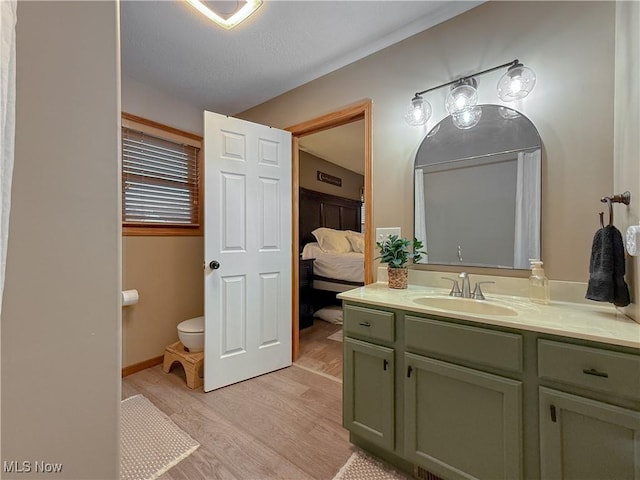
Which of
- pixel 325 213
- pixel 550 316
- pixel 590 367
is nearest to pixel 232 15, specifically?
pixel 550 316

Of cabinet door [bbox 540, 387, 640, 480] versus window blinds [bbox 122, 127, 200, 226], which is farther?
window blinds [bbox 122, 127, 200, 226]

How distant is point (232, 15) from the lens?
1589 millimetres

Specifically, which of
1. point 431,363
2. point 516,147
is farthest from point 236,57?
point 431,363

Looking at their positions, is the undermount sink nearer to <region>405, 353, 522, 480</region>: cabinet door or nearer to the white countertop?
the white countertop

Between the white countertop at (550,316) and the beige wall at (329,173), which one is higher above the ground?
the beige wall at (329,173)

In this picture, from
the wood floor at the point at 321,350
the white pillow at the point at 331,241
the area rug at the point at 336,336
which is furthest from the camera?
the white pillow at the point at 331,241

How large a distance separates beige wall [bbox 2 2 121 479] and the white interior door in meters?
1.40

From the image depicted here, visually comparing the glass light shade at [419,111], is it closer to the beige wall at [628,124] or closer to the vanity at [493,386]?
the beige wall at [628,124]

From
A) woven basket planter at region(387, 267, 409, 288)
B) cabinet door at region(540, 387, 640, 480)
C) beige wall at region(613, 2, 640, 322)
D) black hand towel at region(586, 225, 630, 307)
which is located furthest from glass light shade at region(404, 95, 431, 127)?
cabinet door at region(540, 387, 640, 480)

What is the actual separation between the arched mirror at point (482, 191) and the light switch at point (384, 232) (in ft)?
0.45

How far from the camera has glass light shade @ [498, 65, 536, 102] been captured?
1.33 meters

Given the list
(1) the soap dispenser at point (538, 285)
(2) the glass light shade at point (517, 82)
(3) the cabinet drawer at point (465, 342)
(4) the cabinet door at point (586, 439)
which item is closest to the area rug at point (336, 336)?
(3) the cabinet drawer at point (465, 342)

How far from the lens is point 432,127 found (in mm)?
1652

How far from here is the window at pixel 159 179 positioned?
2207 mm
